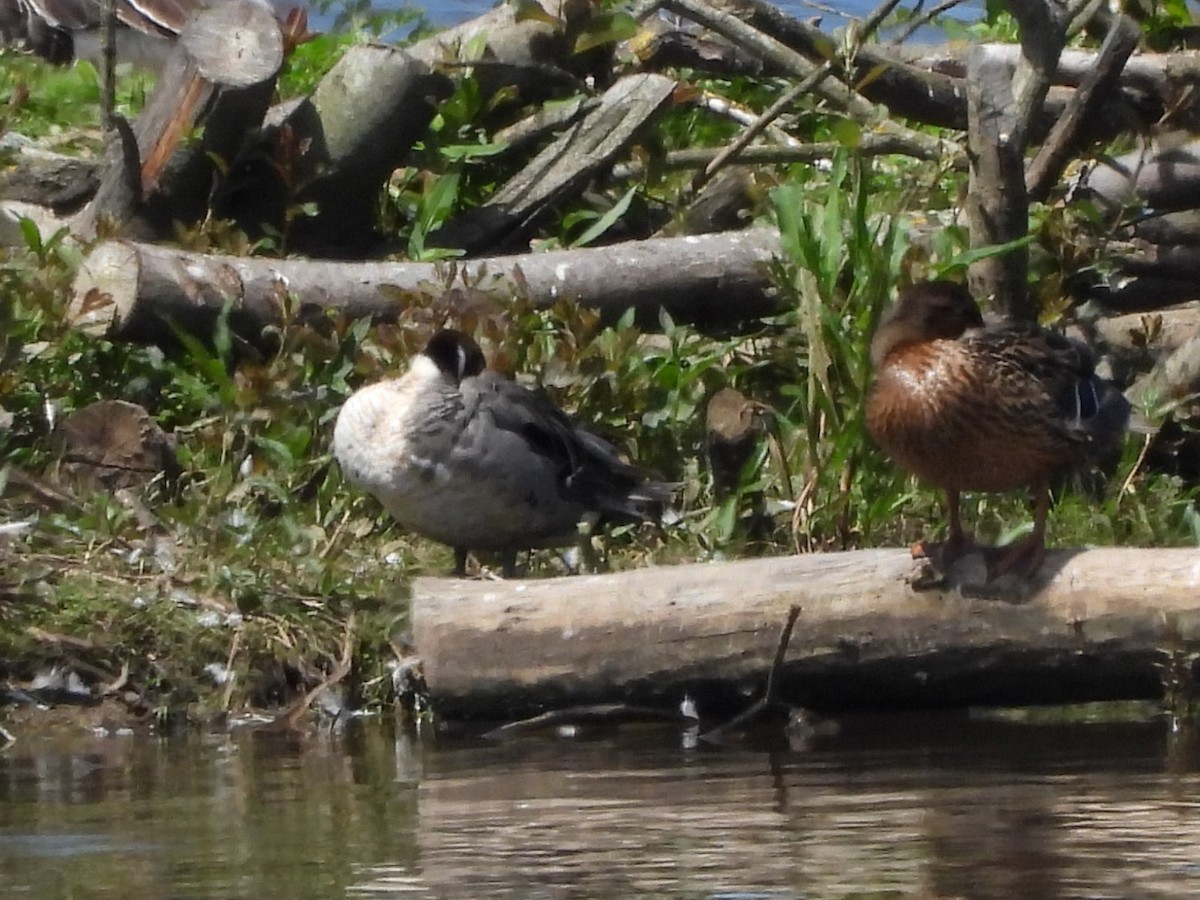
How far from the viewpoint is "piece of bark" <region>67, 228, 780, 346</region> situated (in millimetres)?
8258

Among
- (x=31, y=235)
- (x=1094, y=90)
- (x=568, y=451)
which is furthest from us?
(x=31, y=235)

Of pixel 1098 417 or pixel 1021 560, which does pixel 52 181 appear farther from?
pixel 1021 560

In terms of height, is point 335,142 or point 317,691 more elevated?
point 335,142

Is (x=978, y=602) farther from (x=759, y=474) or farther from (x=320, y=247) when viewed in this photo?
(x=320, y=247)

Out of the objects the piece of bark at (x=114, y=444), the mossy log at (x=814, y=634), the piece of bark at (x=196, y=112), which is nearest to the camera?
the mossy log at (x=814, y=634)

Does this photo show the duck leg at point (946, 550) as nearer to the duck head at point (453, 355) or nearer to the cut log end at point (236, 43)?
the duck head at point (453, 355)

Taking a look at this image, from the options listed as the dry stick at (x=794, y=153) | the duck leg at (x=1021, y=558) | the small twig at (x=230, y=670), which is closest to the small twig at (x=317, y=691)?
the small twig at (x=230, y=670)

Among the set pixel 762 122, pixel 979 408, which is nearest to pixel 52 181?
pixel 762 122

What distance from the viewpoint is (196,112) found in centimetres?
900

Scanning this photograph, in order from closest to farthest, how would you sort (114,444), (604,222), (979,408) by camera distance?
1. (979,408)
2. (114,444)
3. (604,222)

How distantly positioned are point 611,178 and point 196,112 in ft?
5.48

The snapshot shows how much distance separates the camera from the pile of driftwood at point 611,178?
593 cm

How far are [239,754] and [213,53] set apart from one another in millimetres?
3525

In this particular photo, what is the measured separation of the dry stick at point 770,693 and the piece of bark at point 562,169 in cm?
366
